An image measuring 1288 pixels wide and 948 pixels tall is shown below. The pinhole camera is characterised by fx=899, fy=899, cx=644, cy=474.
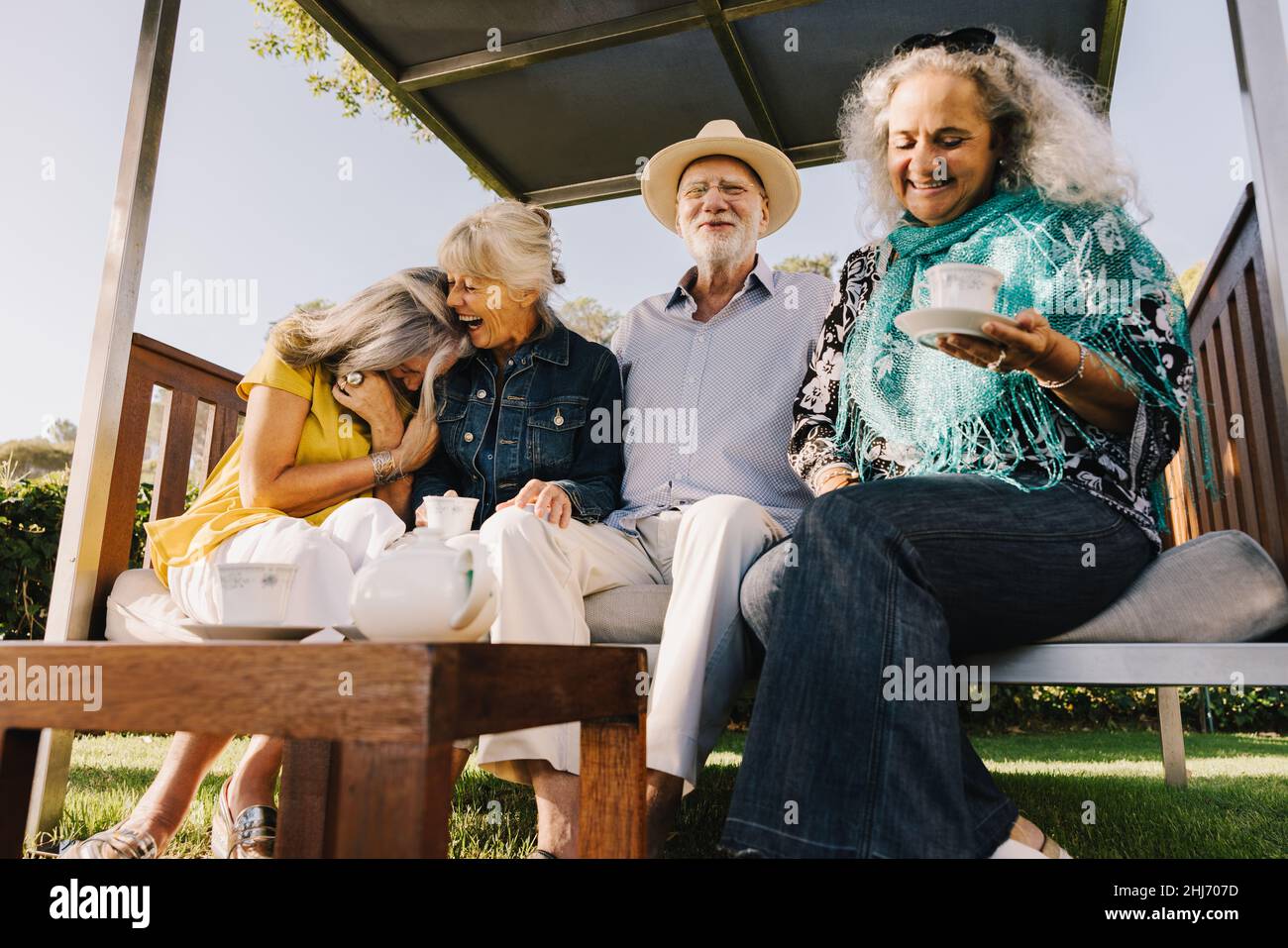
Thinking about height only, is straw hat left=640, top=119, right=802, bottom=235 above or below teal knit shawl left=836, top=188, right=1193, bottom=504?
above

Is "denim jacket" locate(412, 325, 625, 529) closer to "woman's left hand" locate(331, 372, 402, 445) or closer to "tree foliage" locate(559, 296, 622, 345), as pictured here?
"woman's left hand" locate(331, 372, 402, 445)

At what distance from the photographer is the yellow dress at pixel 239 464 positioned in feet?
7.63

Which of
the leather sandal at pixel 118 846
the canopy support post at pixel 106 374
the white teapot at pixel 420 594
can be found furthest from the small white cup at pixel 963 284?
the canopy support post at pixel 106 374

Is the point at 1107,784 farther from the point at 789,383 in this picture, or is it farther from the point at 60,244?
the point at 60,244

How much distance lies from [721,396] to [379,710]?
2.02m

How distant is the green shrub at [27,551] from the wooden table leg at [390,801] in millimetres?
4338

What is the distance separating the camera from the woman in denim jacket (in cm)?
265

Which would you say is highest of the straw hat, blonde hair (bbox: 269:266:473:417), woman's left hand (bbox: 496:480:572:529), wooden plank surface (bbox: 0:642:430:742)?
the straw hat

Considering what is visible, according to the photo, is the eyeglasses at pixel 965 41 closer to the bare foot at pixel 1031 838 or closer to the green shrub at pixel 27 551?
the bare foot at pixel 1031 838

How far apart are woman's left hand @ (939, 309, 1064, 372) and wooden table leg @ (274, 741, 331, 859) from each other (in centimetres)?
129

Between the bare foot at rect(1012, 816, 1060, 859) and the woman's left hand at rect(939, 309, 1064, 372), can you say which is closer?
the woman's left hand at rect(939, 309, 1064, 372)

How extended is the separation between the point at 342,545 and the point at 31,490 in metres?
3.32

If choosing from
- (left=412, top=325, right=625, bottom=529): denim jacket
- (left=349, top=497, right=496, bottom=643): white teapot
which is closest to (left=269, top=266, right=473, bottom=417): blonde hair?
(left=412, top=325, right=625, bottom=529): denim jacket
